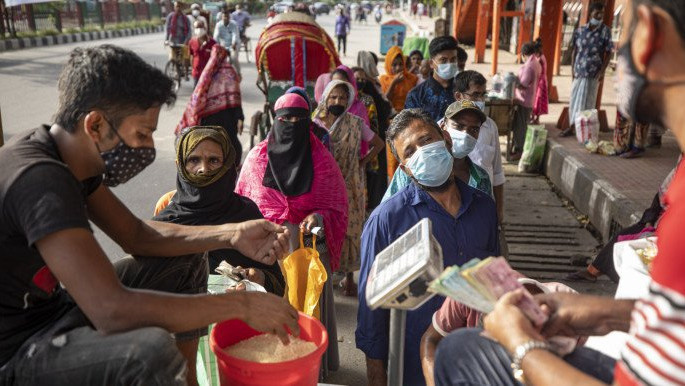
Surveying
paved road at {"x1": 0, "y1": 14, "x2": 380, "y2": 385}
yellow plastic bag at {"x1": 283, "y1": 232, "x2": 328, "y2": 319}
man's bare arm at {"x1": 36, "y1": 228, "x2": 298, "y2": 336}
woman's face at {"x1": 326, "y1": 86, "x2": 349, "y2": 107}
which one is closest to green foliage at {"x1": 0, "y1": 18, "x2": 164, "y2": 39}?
paved road at {"x1": 0, "y1": 14, "x2": 380, "y2": 385}

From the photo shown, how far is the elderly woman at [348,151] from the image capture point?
4.43 metres

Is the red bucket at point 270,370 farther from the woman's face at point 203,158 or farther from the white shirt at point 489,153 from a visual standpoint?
the white shirt at point 489,153

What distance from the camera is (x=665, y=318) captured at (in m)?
1.04

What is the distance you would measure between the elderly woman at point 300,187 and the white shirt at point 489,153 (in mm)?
1056

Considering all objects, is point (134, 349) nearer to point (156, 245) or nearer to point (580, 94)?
point (156, 245)

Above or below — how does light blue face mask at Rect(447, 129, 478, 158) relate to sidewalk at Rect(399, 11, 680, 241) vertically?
above

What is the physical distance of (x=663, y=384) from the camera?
1031mm

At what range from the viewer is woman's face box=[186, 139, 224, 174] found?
307cm

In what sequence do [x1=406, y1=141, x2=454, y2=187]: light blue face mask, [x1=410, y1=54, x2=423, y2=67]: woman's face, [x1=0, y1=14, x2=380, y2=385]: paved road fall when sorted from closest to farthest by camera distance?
[x1=406, y1=141, x2=454, y2=187]: light blue face mask → [x1=0, y1=14, x2=380, y2=385]: paved road → [x1=410, y1=54, x2=423, y2=67]: woman's face

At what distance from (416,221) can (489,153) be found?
185 centimetres

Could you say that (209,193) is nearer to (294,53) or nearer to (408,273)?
(408,273)

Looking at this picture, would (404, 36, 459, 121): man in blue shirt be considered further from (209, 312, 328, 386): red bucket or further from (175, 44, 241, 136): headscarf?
(209, 312, 328, 386): red bucket

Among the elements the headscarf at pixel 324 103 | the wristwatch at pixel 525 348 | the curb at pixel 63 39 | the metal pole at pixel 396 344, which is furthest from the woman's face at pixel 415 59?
the curb at pixel 63 39

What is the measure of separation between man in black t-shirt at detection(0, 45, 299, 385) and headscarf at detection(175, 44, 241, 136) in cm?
402
